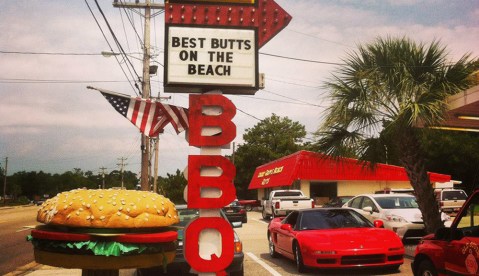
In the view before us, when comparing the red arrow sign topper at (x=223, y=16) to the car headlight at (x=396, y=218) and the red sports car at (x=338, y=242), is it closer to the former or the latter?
the red sports car at (x=338, y=242)

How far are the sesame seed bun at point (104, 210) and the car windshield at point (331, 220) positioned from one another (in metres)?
5.94

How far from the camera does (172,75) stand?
221 inches

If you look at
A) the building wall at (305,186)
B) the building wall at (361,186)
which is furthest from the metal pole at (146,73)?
the building wall at (361,186)

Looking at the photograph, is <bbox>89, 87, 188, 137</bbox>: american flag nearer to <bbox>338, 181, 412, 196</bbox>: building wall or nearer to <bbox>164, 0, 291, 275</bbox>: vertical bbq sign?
<bbox>164, 0, 291, 275</bbox>: vertical bbq sign

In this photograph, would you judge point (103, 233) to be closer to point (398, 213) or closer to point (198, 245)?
point (198, 245)

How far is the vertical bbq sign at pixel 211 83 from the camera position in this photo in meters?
5.27

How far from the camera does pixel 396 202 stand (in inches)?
548

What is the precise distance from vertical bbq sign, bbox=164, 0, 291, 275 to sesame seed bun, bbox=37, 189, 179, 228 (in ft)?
3.92

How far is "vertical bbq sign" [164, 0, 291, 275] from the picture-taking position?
208 inches

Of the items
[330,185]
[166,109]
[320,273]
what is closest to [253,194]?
[330,185]

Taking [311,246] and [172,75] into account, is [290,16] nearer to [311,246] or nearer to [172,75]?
[172,75]

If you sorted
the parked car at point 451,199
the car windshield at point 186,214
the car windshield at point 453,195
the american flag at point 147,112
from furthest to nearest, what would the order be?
the car windshield at point 453,195, the parked car at point 451,199, the american flag at point 147,112, the car windshield at point 186,214

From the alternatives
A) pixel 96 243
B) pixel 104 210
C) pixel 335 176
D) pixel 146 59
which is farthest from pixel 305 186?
pixel 96 243

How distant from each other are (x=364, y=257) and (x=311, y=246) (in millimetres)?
957
